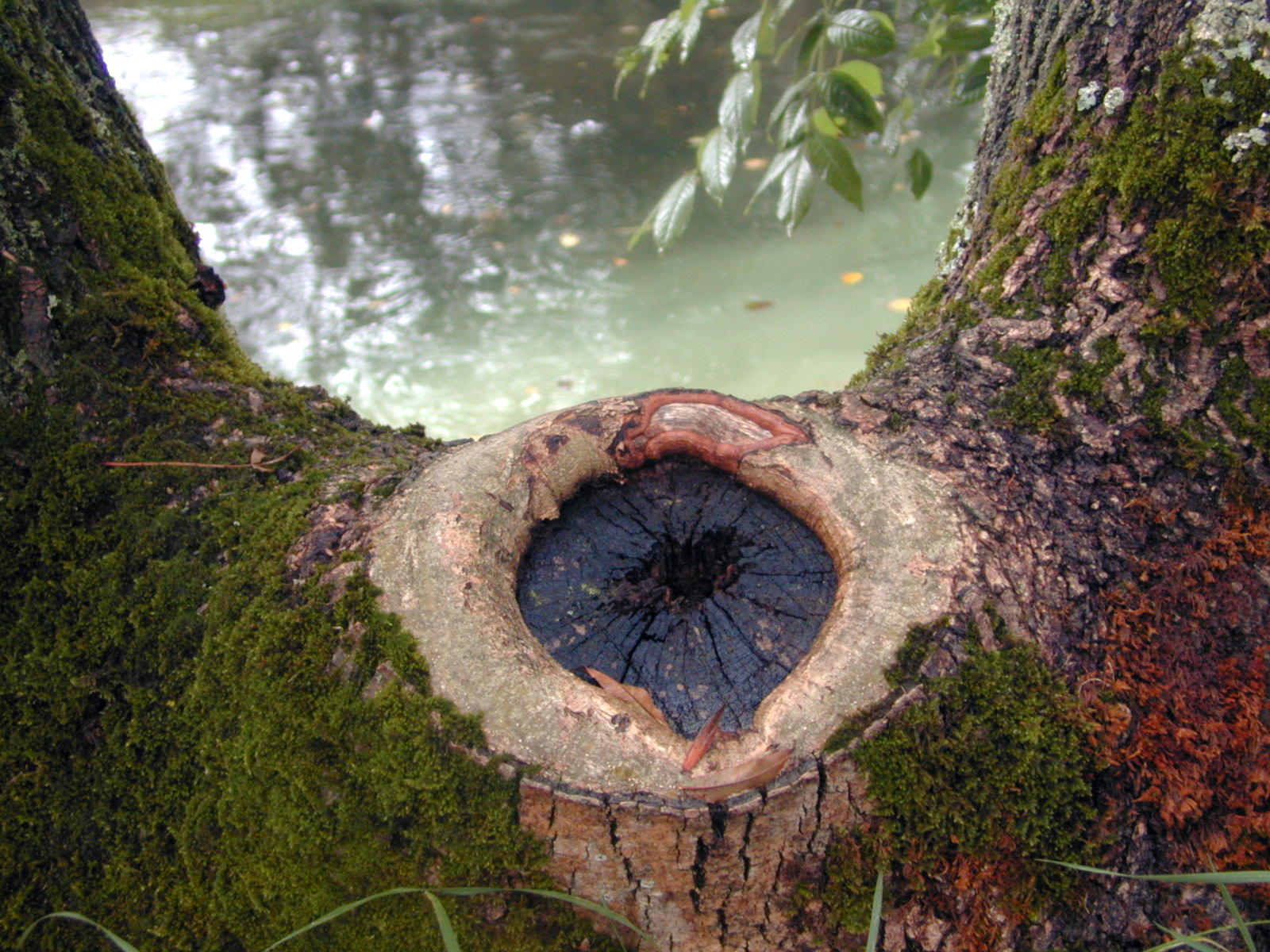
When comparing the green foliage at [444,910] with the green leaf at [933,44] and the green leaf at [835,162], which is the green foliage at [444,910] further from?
the green leaf at [933,44]

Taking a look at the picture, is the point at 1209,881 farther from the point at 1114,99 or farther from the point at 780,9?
the point at 780,9

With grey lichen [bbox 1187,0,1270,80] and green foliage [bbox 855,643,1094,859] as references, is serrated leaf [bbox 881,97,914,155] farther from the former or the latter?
green foliage [bbox 855,643,1094,859]

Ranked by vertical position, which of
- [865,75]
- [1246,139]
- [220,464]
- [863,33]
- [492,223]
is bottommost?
[492,223]

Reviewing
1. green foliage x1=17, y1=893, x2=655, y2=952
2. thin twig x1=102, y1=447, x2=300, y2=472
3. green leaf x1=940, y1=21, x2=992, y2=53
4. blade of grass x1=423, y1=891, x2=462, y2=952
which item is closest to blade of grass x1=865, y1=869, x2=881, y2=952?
green foliage x1=17, y1=893, x2=655, y2=952

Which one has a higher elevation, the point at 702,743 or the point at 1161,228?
the point at 1161,228

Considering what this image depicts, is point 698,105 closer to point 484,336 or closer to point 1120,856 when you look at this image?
point 484,336

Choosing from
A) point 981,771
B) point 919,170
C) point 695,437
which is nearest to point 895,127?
point 919,170

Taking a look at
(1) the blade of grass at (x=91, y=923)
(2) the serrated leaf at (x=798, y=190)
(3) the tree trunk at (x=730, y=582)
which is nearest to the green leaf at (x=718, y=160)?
(2) the serrated leaf at (x=798, y=190)
